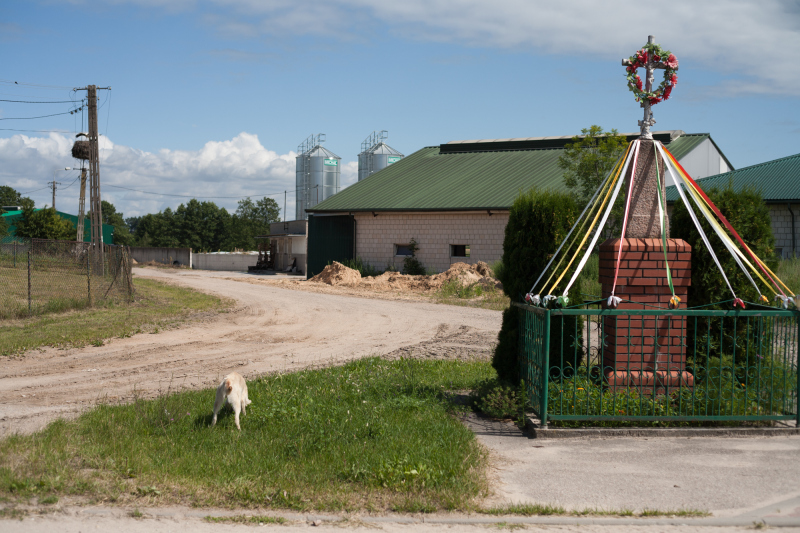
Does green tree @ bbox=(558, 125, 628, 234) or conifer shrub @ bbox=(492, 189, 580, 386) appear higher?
green tree @ bbox=(558, 125, 628, 234)

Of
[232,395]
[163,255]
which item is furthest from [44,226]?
[232,395]

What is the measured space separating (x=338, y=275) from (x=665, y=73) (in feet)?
77.5

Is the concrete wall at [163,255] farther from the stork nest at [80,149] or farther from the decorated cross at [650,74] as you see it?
the decorated cross at [650,74]

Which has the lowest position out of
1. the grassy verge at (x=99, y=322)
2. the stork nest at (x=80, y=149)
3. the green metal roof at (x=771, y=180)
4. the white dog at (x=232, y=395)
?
the grassy verge at (x=99, y=322)

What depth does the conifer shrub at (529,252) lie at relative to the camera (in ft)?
24.6

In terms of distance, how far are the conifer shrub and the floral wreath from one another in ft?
4.80

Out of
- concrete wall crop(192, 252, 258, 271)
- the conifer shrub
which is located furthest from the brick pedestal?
concrete wall crop(192, 252, 258, 271)

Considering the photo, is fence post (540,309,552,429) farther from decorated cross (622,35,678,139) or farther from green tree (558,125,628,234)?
green tree (558,125,628,234)

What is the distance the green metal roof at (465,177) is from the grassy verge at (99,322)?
1275 cm

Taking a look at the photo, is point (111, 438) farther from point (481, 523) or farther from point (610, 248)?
point (610, 248)

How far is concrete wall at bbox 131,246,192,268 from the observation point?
→ 193 feet

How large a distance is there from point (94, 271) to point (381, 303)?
1333 cm

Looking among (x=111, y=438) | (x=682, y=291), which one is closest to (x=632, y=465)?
(x=682, y=291)

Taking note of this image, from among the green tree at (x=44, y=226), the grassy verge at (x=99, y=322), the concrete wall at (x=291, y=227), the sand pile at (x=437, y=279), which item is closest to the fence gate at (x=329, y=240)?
the sand pile at (x=437, y=279)
